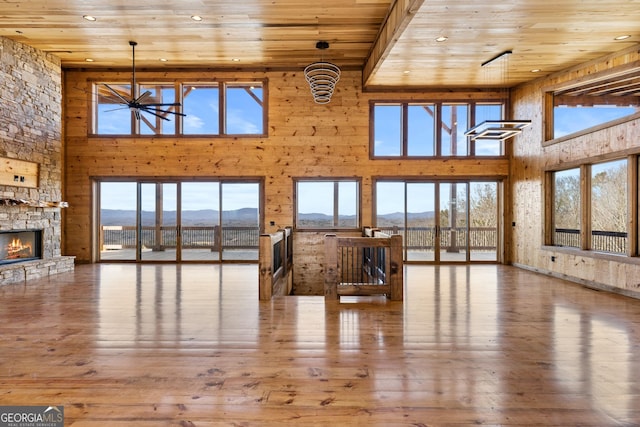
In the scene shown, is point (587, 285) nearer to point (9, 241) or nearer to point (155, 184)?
point (155, 184)

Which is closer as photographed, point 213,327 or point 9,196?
point 213,327

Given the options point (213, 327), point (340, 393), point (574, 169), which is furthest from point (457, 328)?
point (574, 169)

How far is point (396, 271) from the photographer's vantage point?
4609mm

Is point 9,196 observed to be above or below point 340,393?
above

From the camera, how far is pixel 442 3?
4281mm

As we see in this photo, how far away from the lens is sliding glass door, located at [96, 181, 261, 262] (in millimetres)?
8031

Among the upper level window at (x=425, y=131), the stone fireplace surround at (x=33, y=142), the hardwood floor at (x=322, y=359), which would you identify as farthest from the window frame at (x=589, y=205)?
the stone fireplace surround at (x=33, y=142)

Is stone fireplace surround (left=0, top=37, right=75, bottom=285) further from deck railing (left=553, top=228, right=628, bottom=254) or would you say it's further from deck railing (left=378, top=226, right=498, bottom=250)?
deck railing (left=553, top=228, right=628, bottom=254)

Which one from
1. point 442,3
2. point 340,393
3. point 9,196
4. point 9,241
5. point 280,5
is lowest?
point 340,393

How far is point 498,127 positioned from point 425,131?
2416mm

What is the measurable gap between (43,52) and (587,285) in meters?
11.1

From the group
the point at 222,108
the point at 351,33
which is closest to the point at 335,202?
the point at 222,108

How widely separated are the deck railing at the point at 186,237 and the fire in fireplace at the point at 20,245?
61.9 inches

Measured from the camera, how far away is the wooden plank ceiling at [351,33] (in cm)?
471
